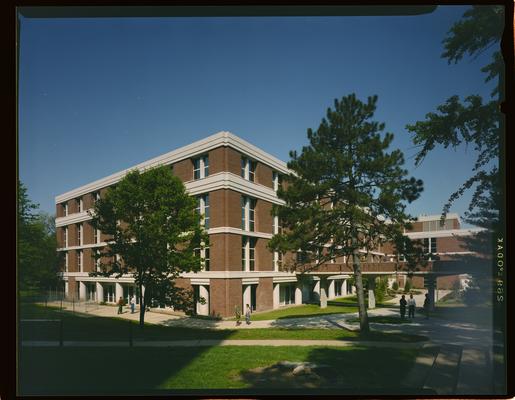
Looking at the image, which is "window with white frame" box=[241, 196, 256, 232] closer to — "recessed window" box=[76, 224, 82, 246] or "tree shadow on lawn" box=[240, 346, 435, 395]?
"recessed window" box=[76, 224, 82, 246]

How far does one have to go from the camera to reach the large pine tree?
11.7 m

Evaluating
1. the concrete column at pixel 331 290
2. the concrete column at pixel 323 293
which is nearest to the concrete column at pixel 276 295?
the concrete column at pixel 323 293

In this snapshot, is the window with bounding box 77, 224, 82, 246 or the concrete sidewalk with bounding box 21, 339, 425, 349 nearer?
the concrete sidewalk with bounding box 21, 339, 425, 349

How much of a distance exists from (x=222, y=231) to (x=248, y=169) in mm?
3298

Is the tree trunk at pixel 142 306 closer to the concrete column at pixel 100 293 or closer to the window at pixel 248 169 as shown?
the concrete column at pixel 100 293

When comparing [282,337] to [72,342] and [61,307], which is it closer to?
[72,342]

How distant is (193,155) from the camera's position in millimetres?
14711

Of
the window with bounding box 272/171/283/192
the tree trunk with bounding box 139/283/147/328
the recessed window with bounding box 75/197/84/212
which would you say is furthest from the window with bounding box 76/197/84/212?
the window with bounding box 272/171/283/192

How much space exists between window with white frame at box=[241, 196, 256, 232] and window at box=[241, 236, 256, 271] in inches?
25.0

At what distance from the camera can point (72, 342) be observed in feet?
37.1

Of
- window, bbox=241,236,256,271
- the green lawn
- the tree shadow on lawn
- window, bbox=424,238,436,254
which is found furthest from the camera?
window, bbox=241,236,256,271

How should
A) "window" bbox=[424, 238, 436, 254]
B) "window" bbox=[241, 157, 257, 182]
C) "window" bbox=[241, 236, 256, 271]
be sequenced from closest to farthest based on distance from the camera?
"window" bbox=[424, 238, 436, 254], "window" bbox=[241, 157, 257, 182], "window" bbox=[241, 236, 256, 271]

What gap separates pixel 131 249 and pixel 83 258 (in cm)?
396

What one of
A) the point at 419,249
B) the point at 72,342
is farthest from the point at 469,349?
the point at 72,342
